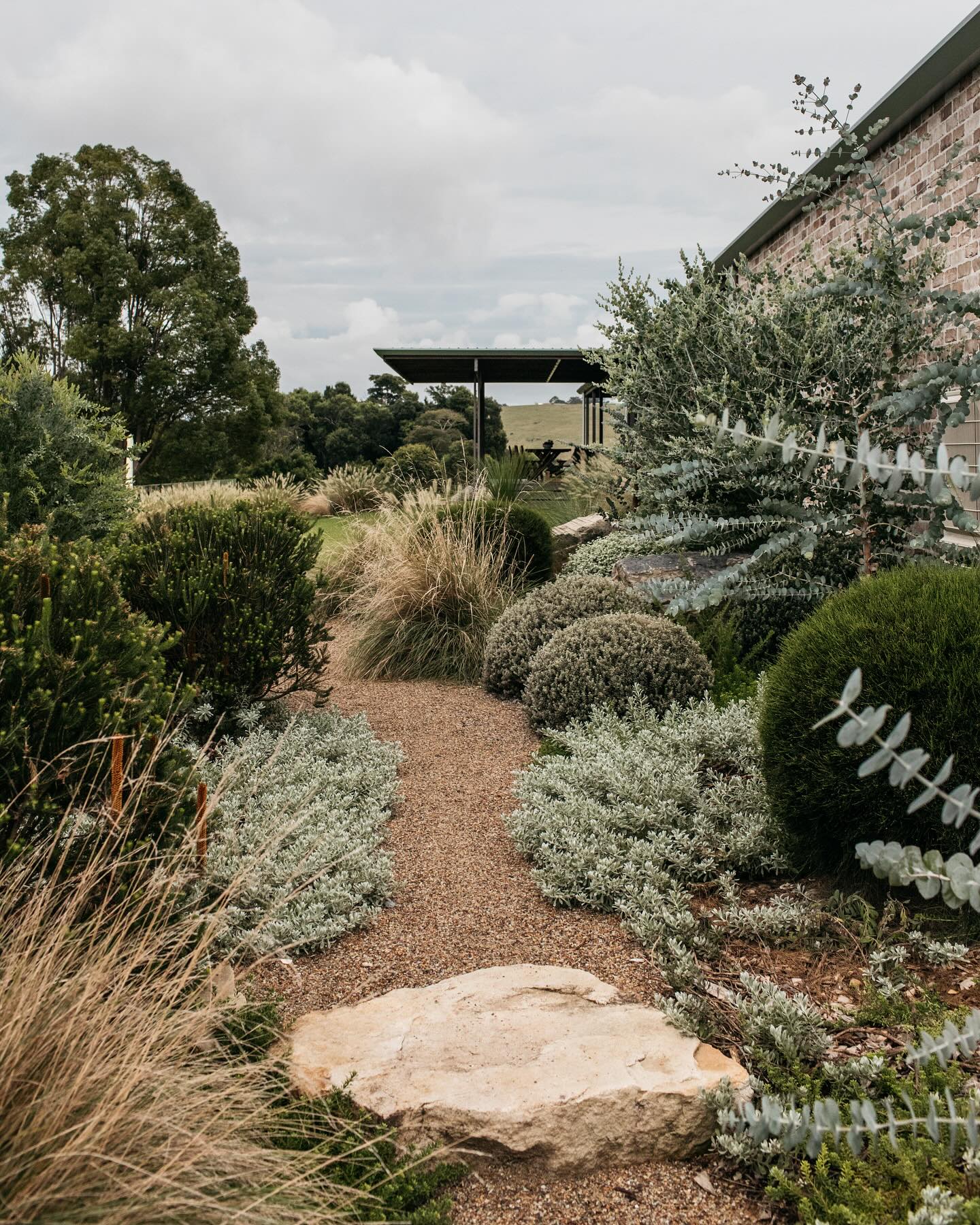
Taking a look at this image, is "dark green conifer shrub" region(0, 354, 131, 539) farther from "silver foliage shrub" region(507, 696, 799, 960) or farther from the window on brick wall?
the window on brick wall

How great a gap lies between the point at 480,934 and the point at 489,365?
18190 millimetres

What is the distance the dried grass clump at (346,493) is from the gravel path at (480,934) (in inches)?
435

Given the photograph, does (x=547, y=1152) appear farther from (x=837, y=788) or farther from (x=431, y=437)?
(x=431, y=437)

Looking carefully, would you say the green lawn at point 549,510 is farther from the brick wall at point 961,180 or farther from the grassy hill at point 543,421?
the grassy hill at point 543,421

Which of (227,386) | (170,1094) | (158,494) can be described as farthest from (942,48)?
(227,386)

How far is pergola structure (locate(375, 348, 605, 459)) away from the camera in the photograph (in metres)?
18.6

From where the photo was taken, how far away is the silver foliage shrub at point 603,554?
775 centimetres

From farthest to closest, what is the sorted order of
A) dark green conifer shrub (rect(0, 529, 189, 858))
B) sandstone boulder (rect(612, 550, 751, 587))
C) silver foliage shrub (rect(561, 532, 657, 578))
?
silver foliage shrub (rect(561, 532, 657, 578)), sandstone boulder (rect(612, 550, 751, 587)), dark green conifer shrub (rect(0, 529, 189, 858))

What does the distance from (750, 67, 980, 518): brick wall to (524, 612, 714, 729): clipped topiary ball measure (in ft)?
Result: 8.83

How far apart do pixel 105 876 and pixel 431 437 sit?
96.2ft

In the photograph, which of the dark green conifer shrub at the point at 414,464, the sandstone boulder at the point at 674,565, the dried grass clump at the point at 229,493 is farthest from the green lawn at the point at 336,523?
the sandstone boulder at the point at 674,565

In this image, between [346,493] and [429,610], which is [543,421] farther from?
[429,610]

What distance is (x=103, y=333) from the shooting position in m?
22.2

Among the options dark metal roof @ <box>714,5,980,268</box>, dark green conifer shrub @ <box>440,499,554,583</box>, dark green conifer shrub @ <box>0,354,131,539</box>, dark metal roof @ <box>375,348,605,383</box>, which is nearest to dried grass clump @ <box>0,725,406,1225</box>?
dark green conifer shrub @ <box>0,354,131,539</box>
